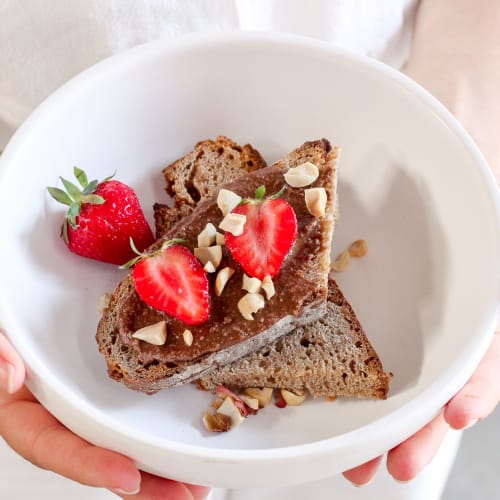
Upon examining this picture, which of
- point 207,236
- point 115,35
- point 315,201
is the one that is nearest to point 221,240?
point 207,236

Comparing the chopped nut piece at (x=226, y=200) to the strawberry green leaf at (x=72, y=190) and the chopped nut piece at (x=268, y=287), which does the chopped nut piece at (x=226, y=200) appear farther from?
the strawberry green leaf at (x=72, y=190)

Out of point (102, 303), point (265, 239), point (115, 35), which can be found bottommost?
point (102, 303)

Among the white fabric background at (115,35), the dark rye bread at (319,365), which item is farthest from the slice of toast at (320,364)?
the white fabric background at (115,35)

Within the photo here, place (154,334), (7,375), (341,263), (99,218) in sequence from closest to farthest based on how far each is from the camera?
(7,375) < (154,334) < (99,218) < (341,263)

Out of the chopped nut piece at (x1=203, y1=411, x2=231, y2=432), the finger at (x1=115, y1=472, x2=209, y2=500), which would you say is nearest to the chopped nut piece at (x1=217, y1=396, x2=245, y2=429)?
the chopped nut piece at (x1=203, y1=411, x2=231, y2=432)

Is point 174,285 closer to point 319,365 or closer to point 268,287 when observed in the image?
point 268,287

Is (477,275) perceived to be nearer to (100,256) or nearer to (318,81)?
(318,81)
